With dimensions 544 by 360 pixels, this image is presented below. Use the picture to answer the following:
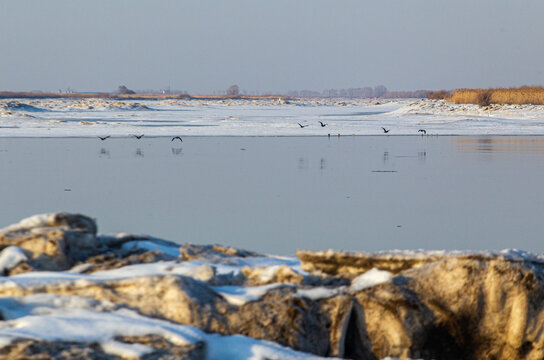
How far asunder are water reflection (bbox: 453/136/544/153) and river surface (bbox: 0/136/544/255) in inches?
7.3

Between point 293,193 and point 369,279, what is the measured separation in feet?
20.4

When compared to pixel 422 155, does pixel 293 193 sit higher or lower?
lower

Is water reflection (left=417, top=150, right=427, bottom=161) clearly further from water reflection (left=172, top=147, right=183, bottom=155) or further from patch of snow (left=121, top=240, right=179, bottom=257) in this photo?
patch of snow (left=121, top=240, right=179, bottom=257)

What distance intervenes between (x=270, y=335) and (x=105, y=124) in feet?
83.2

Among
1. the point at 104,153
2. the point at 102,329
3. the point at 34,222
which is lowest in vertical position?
the point at 104,153

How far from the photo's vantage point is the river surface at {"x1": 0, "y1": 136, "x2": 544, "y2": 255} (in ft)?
23.8

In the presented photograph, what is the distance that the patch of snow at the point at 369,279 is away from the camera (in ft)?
12.9

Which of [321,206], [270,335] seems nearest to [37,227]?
[270,335]

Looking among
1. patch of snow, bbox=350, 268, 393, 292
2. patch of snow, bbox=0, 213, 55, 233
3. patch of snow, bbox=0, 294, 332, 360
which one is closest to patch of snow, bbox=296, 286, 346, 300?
patch of snow, bbox=350, 268, 393, 292

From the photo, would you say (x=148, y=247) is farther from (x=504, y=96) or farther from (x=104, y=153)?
(x=504, y=96)

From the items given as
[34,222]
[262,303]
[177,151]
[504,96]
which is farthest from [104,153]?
[504,96]

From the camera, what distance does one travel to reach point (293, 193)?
10203 mm

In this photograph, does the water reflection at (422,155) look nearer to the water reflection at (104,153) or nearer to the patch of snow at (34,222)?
the water reflection at (104,153)

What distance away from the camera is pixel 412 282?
159 inches
